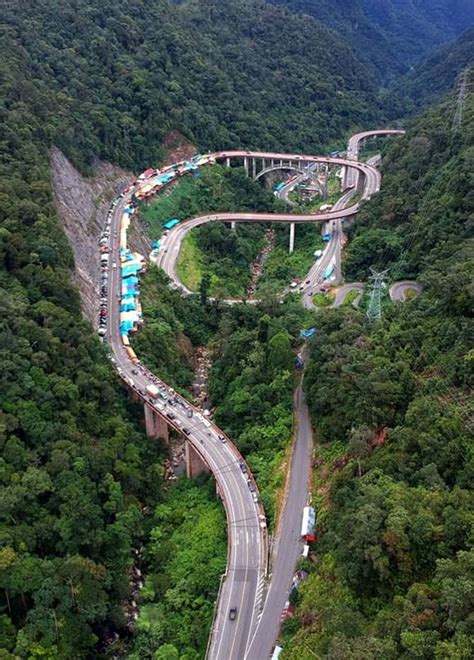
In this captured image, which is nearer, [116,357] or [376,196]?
[116,357]

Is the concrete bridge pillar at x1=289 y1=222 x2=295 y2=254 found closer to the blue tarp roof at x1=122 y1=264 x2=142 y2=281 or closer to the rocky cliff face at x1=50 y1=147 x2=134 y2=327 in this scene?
the rocky cliff face at x1=50 y1=147 x2=134 y2=327

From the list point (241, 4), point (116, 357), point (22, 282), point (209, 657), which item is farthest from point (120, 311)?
point (241, 4)

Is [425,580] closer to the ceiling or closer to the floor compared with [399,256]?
closer to the floor

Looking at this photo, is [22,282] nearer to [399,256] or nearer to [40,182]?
[40,182]

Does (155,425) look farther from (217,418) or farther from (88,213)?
(88,213)

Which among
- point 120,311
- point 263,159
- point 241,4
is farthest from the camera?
point 241,4

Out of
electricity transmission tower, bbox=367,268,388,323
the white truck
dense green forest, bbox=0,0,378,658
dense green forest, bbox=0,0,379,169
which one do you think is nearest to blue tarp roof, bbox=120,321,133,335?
dense green forest, bbox=0,0,378,658

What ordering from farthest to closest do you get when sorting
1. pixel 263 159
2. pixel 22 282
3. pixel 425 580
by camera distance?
pixel 263 159 < pixel 22 282 < pixel 425 580

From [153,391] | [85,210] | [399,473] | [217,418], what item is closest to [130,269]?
[85,210]

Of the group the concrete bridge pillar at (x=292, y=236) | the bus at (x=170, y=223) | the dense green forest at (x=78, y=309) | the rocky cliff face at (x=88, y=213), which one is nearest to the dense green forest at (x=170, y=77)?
the dense green forest at (x=78, y=309)
